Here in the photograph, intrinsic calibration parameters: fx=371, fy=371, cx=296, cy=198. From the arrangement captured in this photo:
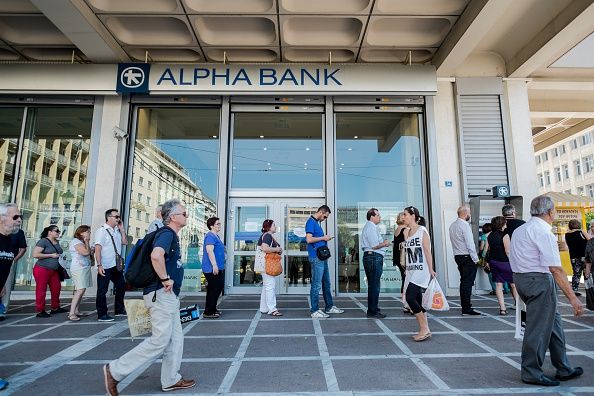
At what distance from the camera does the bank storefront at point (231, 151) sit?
8391 millimetres

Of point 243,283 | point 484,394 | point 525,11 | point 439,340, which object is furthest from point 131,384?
point 525,11

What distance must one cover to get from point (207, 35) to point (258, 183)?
339 centimetres

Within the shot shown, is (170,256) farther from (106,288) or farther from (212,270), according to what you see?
(106,288)

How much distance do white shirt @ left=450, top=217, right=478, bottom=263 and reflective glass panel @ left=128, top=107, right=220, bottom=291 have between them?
5108mm

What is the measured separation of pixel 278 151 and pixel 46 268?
5274 mm

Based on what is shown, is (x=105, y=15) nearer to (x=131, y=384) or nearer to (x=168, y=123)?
(x=168, y=123)

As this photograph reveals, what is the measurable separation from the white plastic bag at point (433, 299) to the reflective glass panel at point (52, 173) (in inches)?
301

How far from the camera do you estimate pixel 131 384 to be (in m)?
3.19

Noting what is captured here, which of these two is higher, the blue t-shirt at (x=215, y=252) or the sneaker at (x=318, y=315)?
the blue t-shirt at (x=215, y=252)

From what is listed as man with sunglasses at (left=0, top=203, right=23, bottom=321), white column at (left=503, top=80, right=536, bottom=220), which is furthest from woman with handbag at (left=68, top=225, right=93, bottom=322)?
white column at (left=503, top=80, right=536, bottom=220)

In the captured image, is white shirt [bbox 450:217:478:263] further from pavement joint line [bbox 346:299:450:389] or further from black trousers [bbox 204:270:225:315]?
black trousers [bbox 204:270:225:315]

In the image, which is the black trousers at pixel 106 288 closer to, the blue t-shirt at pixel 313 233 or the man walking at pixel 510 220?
the blue t-shirt at pixel 313 233

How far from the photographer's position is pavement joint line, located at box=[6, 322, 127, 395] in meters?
3.25

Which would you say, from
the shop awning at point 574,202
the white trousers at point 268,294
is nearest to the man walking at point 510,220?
the white trousers at point 268,294
